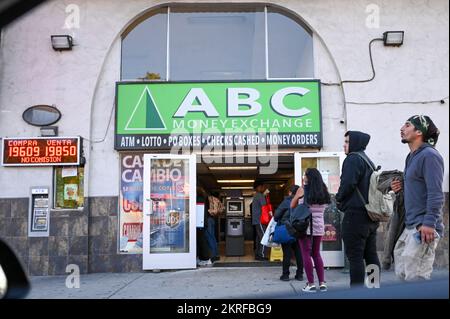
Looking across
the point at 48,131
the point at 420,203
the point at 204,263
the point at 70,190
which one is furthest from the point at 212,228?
the point at 420,203

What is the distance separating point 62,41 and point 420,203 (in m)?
7.38

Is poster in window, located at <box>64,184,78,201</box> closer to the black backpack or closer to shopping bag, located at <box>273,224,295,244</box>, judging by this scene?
shopping bag, located at <box>273,224,295,244</box>

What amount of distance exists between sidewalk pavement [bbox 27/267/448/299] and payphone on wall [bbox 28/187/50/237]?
0.90 meters

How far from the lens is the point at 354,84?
860 cm

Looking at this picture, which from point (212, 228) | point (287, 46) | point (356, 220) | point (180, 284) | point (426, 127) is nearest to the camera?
point (426, 127)

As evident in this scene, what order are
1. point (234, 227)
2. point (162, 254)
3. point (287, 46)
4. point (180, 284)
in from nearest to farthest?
point (180, 284)
point (162, 254)
point (287, 46)
point (234, 227)

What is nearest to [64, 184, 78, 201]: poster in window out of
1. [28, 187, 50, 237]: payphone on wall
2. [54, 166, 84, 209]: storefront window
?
[54, 166, 84, 209]: storefront window

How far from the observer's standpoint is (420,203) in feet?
10.7

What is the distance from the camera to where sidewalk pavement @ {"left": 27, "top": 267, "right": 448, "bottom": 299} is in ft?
19.8

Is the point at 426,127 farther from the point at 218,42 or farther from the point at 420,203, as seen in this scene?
the point at 218,42

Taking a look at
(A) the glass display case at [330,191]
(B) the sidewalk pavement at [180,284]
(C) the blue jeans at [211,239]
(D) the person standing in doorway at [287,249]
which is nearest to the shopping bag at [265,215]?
(C) the blue jeans at [211,239]

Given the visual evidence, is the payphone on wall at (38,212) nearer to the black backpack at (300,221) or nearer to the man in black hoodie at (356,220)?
the black backpack at (300,221)

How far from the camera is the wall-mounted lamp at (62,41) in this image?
28.2ft

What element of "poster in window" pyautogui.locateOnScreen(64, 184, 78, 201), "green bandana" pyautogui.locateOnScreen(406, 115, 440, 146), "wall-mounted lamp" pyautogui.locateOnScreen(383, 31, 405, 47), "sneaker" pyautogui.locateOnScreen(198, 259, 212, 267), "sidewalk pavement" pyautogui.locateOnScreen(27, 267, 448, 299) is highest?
"wall-mounted lamp" pyautogui.locateOnScreen(383, 31, 405, 47)
